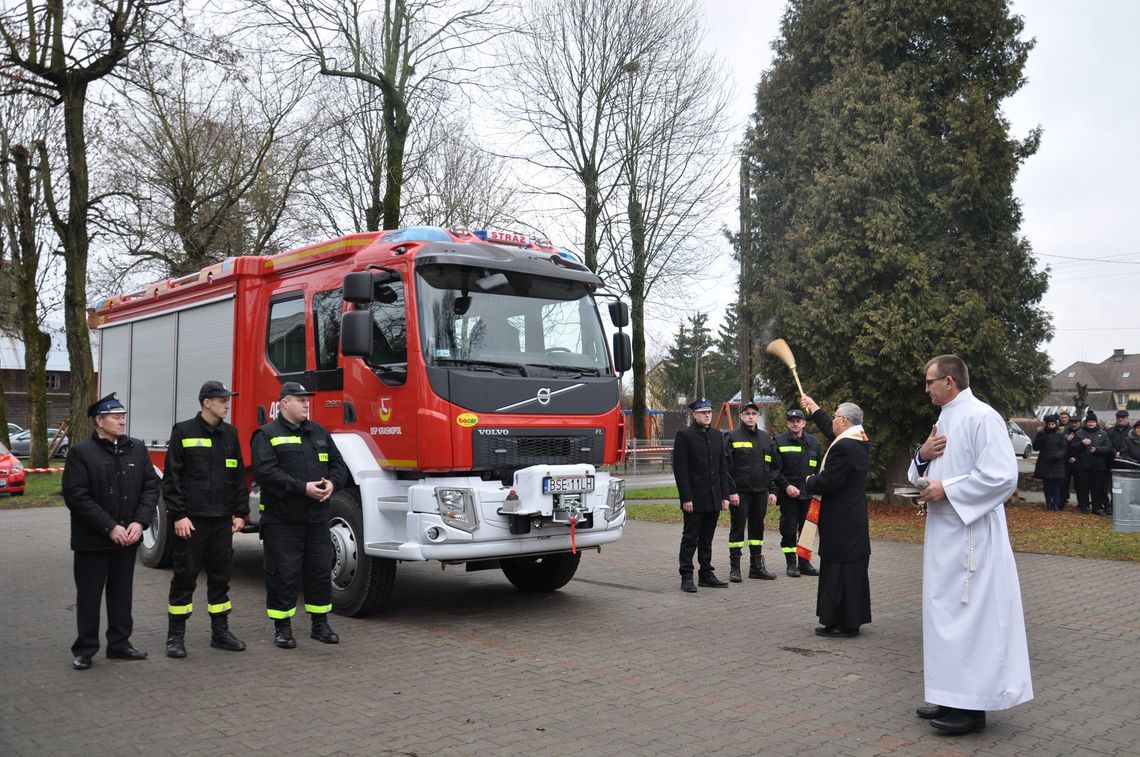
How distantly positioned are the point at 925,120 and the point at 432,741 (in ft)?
51.4

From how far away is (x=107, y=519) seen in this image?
6.50 metres

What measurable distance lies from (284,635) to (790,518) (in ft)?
19.9

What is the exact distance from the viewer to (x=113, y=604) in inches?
268

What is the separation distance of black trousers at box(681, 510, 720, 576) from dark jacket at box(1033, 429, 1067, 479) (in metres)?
11.1

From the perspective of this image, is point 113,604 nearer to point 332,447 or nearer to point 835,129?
point 332,447

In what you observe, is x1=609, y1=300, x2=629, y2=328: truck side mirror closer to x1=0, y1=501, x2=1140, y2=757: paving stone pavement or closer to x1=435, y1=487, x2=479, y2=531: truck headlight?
x1=435, y1=487, x2=479, y2=531: truck headlight

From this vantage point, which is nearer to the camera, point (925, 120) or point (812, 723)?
point (812, 723)

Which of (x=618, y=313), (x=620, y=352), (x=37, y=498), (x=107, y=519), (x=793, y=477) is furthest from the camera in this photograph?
(x=37, y=498)

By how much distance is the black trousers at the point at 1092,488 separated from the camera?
17.7 metres

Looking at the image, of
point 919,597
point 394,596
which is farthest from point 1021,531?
point 394,596

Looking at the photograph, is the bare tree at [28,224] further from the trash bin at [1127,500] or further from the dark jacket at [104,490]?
the trash bin at [1127,500]

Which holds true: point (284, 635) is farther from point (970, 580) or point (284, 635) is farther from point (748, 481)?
point (748, 481)

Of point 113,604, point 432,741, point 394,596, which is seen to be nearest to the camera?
point 432,741

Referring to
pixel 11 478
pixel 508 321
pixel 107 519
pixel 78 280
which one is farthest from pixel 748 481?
pixel 11 478
